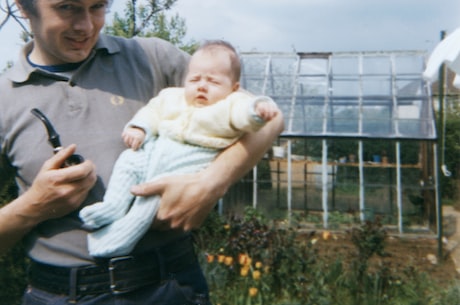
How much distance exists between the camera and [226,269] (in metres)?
6.02

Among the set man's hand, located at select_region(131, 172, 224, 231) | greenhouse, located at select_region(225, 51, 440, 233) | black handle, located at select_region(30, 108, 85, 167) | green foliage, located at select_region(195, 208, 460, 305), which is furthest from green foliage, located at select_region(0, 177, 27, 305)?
greenhouse, located at select_region(225, 51, 440, 233)

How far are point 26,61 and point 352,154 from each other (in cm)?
1038

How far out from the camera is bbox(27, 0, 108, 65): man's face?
1.81 m

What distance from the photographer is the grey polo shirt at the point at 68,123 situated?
1.82 meters

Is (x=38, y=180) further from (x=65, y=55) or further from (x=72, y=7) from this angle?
(x=72, y=7)

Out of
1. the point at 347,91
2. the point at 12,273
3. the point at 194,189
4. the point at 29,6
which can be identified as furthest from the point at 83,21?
the point at 347,91

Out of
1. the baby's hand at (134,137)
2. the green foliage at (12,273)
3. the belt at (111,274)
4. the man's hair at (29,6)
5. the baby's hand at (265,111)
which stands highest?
the man's hair at (29,6)

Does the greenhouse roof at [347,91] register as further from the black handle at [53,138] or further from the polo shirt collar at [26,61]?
the black handle at [53,138]

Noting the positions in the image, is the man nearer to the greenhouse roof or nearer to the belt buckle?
the belt buckle

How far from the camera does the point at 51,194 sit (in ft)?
5.67

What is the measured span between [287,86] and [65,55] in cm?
1103

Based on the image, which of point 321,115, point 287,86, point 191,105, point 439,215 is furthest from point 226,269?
point 287,86

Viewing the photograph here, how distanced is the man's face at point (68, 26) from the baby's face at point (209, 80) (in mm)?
323

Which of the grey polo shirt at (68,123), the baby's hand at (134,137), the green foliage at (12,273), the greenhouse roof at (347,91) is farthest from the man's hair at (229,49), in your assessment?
the greenhouse roof at (347,91)
